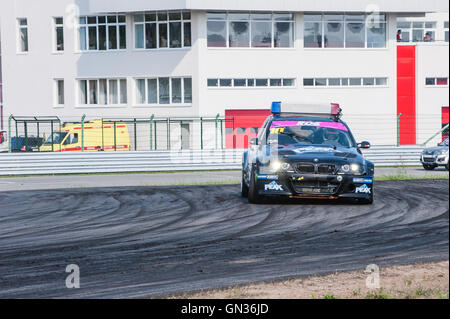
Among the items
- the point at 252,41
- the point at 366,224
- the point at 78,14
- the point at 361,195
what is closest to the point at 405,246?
the point at 366,224

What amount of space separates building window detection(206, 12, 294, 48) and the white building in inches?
2.1

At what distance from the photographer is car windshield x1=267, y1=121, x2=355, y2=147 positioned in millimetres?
13977

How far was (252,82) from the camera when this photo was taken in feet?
132

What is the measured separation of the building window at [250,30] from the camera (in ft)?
130

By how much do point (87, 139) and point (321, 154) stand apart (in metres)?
20.1

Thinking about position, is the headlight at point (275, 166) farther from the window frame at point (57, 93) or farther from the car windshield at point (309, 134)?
the window frame at point (57, 93)

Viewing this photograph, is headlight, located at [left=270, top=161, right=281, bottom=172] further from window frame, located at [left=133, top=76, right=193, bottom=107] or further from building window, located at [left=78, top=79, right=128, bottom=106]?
building window, located at [left=78, top=79, right=128, bottom=106]

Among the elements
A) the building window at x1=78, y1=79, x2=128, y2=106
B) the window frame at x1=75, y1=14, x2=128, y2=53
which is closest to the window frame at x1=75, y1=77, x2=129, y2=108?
the building window at x1=78, y1=79, x2=128, y2=106

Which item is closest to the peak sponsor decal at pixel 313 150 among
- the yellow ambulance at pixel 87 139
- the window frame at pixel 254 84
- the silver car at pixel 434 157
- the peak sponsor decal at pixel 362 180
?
the peak sponsor decal at pixel 362 180

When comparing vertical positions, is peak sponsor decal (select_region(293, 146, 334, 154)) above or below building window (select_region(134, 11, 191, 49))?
below

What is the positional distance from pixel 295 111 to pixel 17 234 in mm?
6783

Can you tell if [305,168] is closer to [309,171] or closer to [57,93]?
[309,171]
